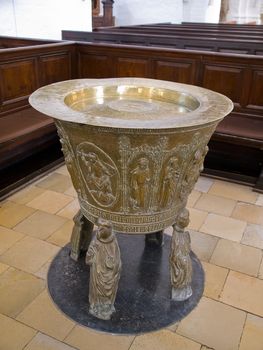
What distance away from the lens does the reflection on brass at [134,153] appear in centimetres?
132

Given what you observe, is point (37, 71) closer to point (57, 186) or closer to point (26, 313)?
point (57, 186)

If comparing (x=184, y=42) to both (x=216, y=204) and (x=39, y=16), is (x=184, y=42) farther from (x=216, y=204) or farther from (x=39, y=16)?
(x=216, y=204)

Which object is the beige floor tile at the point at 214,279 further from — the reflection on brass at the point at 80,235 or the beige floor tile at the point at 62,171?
the beige floor tile at the point at 62,171

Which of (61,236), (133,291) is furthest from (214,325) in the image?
(61,236)

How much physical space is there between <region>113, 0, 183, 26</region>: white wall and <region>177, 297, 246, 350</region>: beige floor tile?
9226 millimetres

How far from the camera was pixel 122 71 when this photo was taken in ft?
11.4

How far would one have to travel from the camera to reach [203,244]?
2219 mm

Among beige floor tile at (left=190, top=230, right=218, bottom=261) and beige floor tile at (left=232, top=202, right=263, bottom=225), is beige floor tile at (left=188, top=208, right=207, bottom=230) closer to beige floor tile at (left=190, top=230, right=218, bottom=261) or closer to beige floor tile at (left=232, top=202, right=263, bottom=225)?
beige floor tile at (left=190, top=230, right=218, bottom=261)

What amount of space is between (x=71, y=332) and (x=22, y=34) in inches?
192

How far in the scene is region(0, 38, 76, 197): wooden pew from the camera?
278 cm

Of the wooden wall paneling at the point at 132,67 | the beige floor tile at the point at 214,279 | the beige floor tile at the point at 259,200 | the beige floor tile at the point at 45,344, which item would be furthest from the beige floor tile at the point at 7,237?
the wooden wall paneling at the point at 132,67

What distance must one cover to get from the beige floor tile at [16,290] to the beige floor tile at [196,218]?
1038mm

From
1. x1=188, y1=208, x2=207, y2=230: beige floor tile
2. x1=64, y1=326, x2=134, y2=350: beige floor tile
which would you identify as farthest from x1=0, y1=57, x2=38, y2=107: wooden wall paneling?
x1=64, y1=326, x2=134, y2=350: beige floor tile

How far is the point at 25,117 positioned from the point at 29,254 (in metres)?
1.39
